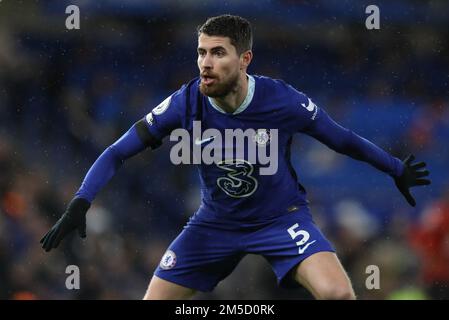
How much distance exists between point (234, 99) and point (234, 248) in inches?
31.7

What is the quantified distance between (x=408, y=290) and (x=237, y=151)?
4.45m

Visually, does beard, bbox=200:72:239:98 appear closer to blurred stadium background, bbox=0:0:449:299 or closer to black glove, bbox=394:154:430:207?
black glove, bbox=394:154:430:207

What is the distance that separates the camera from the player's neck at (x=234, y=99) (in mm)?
4863

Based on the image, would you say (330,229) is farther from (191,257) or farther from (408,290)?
(191,257)

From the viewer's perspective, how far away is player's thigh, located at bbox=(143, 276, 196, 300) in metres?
4.96

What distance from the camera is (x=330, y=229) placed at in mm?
8906

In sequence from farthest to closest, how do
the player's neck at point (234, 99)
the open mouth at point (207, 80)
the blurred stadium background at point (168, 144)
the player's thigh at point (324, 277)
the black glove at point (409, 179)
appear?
the blurred stadium background at point (168, 144)
the black glove at point (409, 179)
the player's neck at point (234, 99)
the open mouth at point (207, 80)
the player's thigh at point (324, 277)

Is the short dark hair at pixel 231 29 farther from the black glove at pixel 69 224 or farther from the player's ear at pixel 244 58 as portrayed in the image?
the black glove at pixel 69 224

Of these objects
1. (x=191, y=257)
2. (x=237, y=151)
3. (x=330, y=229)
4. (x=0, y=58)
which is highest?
(x=0, y=58)

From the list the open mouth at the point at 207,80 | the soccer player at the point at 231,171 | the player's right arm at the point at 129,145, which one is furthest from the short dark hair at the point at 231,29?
the player's right arm at the point at 129,145

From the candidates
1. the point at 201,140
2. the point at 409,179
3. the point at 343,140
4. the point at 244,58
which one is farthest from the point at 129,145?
the point at 409,179

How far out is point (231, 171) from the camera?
4871 millimetres

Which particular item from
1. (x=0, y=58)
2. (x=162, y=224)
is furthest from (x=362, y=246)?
(x=0, y=58)
